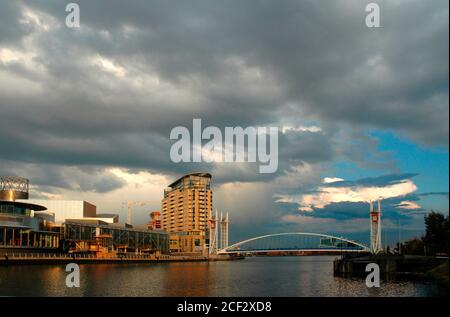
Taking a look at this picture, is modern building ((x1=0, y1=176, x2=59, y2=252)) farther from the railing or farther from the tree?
the tree

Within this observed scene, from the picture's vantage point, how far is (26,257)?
138500 mm

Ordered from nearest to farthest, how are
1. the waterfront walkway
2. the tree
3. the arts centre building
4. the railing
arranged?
the tree → the waterfront walkway → the railing → the arts centre building

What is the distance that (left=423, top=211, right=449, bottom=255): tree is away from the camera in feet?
393

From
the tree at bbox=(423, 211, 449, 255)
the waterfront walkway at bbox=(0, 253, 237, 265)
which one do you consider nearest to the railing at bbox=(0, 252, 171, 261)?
the waterfront walkway at bbox=(0, 253, 237, 265)

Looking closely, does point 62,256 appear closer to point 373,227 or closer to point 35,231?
point 35,231

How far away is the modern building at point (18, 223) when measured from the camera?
146762 millimetres

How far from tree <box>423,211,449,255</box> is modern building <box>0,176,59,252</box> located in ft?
389

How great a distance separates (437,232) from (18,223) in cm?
12253

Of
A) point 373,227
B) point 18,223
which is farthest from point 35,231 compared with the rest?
point 373,227

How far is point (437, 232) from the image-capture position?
122250 mm

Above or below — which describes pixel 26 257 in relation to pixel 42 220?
below
